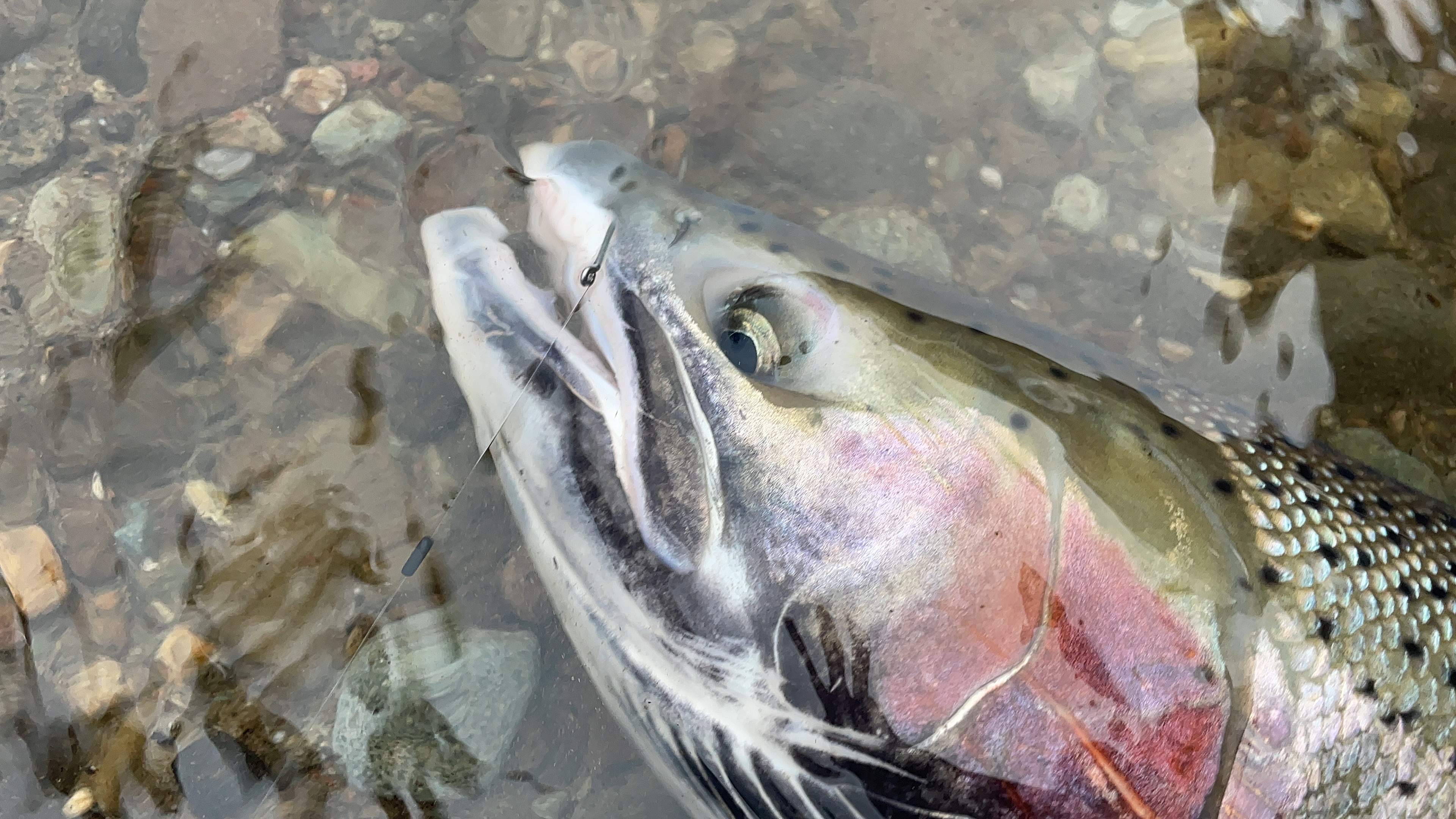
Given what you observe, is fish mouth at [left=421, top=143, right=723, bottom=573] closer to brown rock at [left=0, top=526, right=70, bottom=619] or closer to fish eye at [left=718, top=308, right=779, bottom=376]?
fish eye at [left=718, top=308, right=779, bottom=376]

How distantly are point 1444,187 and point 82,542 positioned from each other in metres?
4.42

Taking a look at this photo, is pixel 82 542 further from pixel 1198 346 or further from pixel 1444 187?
pixel 1444 187

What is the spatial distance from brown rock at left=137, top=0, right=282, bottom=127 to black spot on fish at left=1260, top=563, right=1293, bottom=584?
2.92 metres

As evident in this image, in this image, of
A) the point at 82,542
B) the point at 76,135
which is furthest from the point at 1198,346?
the point at 76,135

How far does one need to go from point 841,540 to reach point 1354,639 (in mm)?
1075

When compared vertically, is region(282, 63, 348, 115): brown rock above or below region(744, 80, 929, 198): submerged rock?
above

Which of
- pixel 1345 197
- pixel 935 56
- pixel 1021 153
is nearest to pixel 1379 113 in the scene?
pixel 1345 197

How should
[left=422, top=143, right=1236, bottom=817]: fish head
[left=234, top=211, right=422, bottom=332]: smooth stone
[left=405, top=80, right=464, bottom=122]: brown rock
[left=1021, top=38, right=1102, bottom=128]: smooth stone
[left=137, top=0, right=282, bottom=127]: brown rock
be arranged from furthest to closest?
[left=1021, top=38, right=1102, bottom=128]: smooth stone, [left=405, top=80, right=464, bottom=122]: brown rock, [left=137, top=0, right=282, bottom=127]: brown rock, [left=234, top=211, right=422, bottom=332]: smooth stone, [left=422, top=143, right=1236, bottom=817]: fish head

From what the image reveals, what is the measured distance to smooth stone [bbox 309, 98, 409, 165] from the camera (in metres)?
2.49

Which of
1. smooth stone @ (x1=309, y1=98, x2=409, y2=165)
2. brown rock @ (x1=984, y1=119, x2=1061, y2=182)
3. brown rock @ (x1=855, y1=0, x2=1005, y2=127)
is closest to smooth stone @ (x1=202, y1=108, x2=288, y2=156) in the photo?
smooth stone @ (x1=309, y1=98, x2=409, y2=165)

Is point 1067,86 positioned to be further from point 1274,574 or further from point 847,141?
point 1274,574

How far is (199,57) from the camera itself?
8.14 ft

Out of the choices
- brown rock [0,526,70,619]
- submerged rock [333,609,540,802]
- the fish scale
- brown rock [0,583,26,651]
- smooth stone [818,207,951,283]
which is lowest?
submerged rock [333,609,540,802]

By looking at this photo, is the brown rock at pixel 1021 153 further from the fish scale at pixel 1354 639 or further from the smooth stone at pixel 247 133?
the smooth stone at pixel 247 133
